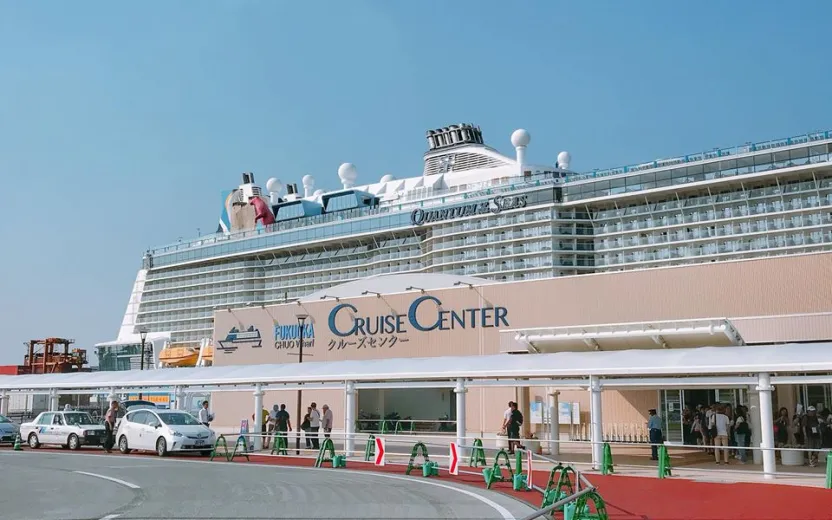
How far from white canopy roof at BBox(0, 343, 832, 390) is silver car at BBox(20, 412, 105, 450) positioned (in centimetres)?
294

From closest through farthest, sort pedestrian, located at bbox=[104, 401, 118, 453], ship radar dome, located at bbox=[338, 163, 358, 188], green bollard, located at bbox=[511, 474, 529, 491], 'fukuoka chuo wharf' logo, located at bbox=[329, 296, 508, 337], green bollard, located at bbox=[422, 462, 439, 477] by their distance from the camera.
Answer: green bollard, located at bbox=[511, 474, 529, 491] < green bollard, located at bbox=[422, 462, 439, 477] < pedestrian, located at bbox=[104, 401, 118, 453] < 'fukuoka chuo wharf' logo, located at bbox=[329, 296, 508, 337] < ship radar dome, located at bbox=[338, 163, 358, 188]

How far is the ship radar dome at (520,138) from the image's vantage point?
8869cm

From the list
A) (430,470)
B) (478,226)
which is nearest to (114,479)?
(430,470)

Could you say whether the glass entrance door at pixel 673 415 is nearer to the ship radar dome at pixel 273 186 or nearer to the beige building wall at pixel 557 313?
the beige building wall at pixel 557 313

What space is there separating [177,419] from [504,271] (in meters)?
55.0

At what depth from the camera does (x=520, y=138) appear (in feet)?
291

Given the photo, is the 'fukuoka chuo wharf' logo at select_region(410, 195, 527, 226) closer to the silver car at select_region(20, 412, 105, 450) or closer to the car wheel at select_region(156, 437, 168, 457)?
the silver car at select_region(20, 412, 105, 450)

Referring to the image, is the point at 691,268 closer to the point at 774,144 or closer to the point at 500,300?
the point at 500,300

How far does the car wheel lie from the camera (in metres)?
22.1

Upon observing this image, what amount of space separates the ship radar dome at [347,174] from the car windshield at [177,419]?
3219 inches

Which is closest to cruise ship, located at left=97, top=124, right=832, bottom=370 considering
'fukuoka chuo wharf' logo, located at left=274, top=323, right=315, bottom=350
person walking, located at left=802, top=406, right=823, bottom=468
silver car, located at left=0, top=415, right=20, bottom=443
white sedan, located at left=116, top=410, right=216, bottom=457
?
'fukuoka chuo wharf' logo, located at left=274, top=323, right=315, bottom=350

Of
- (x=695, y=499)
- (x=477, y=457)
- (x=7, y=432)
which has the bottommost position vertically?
(x=695, y=499)

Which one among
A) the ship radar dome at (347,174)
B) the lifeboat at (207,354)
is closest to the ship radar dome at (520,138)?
the ship radar dome at (347,174)

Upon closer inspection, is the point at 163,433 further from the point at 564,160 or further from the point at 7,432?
the point at 564,160
